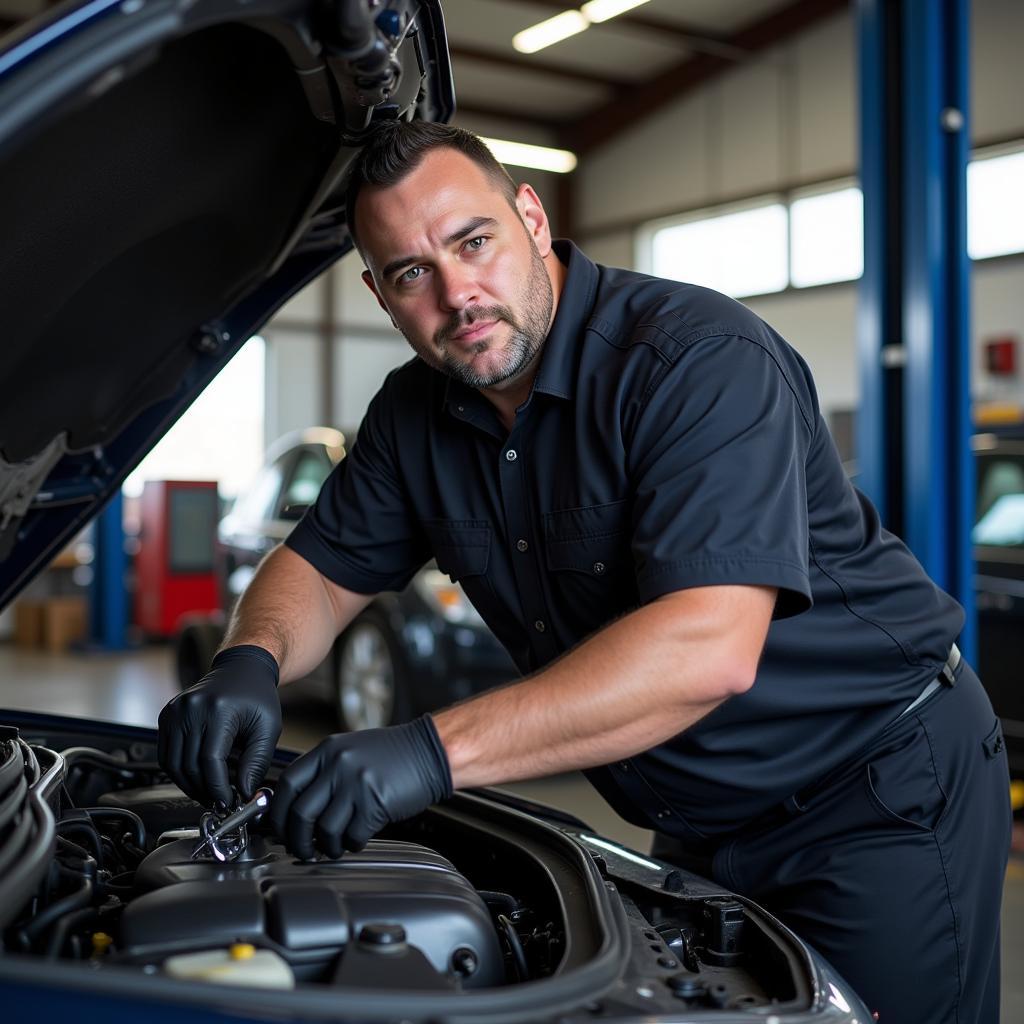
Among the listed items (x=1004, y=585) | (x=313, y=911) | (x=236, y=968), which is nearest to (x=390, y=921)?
(x=313, y=911)

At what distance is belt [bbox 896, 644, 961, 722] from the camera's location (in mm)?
1587

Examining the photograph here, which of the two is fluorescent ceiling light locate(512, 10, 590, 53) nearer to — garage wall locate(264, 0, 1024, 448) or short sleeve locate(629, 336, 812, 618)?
garage wall locate(264, 0, 1024, 448)

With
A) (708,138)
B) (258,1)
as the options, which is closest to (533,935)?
(258,1)

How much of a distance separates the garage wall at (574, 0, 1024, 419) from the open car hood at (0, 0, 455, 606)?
8.65 meters

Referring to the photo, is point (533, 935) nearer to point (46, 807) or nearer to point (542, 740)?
point (542, 740)

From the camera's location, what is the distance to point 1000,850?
1.62 m

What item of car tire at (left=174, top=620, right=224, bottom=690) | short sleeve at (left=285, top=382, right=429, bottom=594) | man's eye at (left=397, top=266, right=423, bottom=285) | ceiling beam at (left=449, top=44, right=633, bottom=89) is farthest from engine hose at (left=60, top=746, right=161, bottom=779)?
ceiling beam at (left=449, top=44, right=633, bottom=89)

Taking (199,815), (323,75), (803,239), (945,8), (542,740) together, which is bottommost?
(199,815)

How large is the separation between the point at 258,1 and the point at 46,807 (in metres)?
0.77

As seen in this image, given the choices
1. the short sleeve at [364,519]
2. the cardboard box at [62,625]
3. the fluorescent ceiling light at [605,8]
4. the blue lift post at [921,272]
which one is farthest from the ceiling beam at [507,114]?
the short sleeve at [364,519]

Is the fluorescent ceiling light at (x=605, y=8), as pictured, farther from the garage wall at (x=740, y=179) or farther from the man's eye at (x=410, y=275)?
Answer: the man's eye at (x=410, y=275)

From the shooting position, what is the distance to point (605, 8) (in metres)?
9.63

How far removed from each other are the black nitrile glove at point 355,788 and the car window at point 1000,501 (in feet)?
11.2

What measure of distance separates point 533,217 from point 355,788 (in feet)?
2.92
